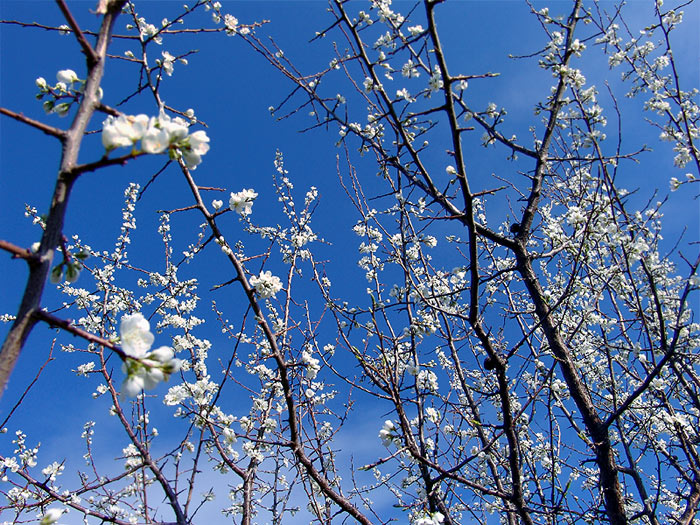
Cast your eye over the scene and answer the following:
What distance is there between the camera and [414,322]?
132 inches

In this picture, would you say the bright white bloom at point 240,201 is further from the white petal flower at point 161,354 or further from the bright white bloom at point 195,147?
the white petal flower at point 161,354

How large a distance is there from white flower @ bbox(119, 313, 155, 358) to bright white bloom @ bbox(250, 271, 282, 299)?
1665 millimetres

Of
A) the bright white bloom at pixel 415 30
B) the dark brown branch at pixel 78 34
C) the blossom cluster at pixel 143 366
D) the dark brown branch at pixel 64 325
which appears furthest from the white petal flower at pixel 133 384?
the bright white bloom at pixel 415 30

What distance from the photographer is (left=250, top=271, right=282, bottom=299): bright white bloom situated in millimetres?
3061

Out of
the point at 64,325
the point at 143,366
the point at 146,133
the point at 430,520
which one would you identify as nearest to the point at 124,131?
the point at 146,133

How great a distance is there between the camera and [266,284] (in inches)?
122

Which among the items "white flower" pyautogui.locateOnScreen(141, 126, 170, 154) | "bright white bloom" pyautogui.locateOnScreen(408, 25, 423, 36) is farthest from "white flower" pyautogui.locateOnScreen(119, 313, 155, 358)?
"bright white bloom" pyautogui.locateOnScreen(408, 25, 423, 36)

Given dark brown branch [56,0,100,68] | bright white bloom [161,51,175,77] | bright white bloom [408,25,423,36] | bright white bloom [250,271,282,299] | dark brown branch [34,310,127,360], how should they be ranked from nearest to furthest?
dark brown branch [34,310,127,360] → dark brown branch [56,0,100,68] → bright white bloom [161,51,175,77] → bright white bloom [408,25,423,36] → bright white bloom [250,271,282,299]

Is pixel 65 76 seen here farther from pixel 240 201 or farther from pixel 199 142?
pixel 240 201

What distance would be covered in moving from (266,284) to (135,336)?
1754 mm

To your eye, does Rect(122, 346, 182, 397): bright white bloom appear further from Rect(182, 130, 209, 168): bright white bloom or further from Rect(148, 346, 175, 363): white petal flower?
Rect(182, 130, 209, 168): bright white bloom

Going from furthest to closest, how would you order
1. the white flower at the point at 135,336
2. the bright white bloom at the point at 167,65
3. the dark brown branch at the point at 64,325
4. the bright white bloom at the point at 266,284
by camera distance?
the bright white bloom at the point at 266,284 → the bright white bloom at the point at 167,65 → the white flower at the point at 135,336 → the dark brown branch at the point at 64,325

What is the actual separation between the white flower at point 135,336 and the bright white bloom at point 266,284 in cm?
167

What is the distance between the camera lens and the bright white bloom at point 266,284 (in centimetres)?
306
